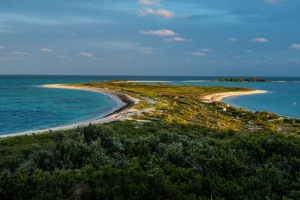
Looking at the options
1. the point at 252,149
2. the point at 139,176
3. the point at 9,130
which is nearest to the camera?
the point at 139,176

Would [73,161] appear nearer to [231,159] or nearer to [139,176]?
[139,176]

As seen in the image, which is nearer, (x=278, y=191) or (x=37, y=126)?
(x=278, y=191)

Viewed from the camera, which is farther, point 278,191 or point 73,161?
point 73,161

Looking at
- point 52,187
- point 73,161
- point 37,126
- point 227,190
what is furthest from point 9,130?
point 227,190

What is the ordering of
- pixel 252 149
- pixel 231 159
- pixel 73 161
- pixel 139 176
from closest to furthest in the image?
pixel 139 176, pixel 231 159, pixel 73 161, pixel 252 149

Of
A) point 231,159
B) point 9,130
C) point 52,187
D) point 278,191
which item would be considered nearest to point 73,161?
point 52,187

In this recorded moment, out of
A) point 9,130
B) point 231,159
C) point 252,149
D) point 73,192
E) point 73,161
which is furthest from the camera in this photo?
point 9,130

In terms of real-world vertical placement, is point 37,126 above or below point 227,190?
below

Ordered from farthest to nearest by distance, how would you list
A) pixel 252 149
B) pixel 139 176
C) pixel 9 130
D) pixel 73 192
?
pixel 9 130, pixel 252 149, pixel 139 176, pixel 73 192

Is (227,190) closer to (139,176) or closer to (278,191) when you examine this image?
(278,191)

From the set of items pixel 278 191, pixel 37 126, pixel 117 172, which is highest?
pixel 117 172
